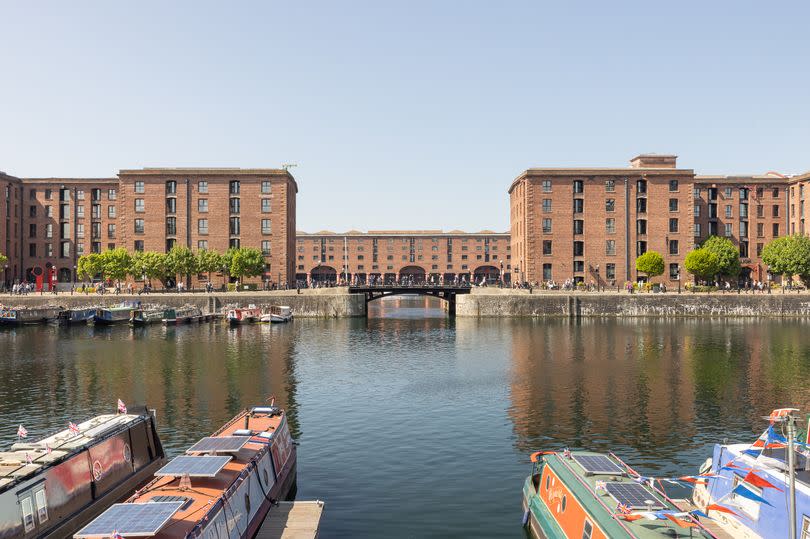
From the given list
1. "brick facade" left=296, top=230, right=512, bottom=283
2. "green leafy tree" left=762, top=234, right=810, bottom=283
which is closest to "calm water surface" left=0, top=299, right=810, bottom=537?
"green leafy tree" left=762, top=234, right=810, bottom=283

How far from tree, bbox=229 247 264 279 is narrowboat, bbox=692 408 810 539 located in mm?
94842

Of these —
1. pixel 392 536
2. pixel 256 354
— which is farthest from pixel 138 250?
pixel 392 536

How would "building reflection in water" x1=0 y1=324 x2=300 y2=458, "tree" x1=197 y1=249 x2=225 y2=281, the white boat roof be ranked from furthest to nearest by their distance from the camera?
"tree" x1=197 y1=249 x2=225 y2=281
"building reflection in water" x1=0 y1=324 x2=300 y2=458
the white boat roof

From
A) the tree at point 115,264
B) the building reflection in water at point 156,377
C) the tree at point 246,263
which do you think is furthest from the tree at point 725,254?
the tree at point 115,264

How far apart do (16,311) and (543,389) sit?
77.4 m

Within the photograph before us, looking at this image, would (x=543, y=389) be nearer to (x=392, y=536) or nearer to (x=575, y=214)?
(x=392, y=536)

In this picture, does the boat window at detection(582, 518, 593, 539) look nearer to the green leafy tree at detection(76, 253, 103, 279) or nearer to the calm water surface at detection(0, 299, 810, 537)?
the calm water surface at detection(0, 299, 810, 537)

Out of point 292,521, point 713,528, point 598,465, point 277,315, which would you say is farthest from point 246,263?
point 713,528

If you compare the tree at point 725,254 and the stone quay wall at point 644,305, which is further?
the tree at point 725,254

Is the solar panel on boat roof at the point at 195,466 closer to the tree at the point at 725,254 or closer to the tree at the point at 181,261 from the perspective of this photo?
the tree at the point at 181,261

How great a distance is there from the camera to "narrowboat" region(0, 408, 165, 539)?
16578 mm

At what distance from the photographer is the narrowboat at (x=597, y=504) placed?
15117 mm

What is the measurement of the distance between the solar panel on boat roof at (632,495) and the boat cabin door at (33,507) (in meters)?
15.2

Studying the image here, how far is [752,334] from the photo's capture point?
7456 cm
